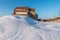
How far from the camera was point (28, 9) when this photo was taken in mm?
42938

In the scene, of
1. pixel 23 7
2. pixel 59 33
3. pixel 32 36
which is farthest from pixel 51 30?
pixel 23 7

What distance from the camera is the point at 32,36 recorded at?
129cm

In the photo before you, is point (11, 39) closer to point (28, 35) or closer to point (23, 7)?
point (28, 35)

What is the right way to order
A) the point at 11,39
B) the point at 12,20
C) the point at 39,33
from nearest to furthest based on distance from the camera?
the point at 11,39
the point at 39,33
the point at 12,20

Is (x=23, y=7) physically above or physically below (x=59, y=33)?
below

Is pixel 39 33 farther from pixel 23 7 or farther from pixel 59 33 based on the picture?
pixel 23 7

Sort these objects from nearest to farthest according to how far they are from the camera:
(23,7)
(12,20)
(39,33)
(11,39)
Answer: (11,39), (39,33), (12,20), (23,7)

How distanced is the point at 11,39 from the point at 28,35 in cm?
17

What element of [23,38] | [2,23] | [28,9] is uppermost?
[2,23]

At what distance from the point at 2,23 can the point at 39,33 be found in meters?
0.38

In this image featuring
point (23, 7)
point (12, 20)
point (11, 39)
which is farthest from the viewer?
point (23, 7)

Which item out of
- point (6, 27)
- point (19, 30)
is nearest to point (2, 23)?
point (6, 27)

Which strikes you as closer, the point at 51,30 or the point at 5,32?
the point at 5,32

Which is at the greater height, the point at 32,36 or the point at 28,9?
the point at 32,36
